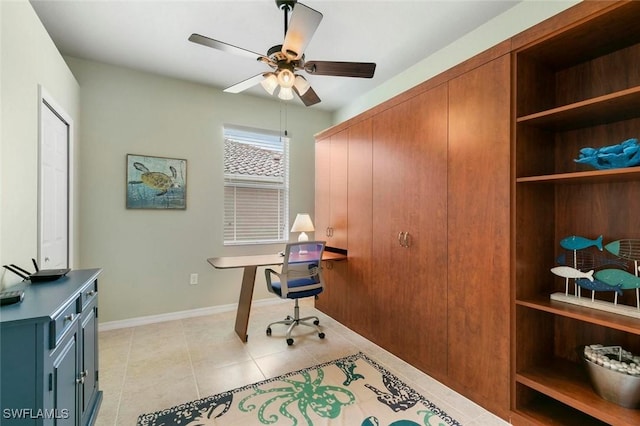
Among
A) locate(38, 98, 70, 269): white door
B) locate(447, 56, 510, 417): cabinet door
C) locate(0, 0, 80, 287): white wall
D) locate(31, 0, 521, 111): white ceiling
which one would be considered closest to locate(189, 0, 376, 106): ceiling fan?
locate(31, 0, 521, 111): white ceiling

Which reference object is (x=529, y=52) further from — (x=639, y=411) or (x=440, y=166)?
(x=639, y=411)

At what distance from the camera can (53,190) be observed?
2.26m

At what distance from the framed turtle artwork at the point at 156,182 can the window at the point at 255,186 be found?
54 cm

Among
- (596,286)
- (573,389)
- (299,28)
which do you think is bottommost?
(573,389)

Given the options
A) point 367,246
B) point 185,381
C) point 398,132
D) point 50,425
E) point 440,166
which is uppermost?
point 398,132

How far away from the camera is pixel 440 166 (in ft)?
6.91

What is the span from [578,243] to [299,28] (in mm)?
2057

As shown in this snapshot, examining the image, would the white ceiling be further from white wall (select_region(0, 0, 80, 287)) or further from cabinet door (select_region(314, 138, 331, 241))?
→ cabinet door (select_region(314, 138, 331, 241))

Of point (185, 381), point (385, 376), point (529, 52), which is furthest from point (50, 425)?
point (529, 52)

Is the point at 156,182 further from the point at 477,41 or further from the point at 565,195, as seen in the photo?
the point at 565,195

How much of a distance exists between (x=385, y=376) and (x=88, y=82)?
398 centimetres

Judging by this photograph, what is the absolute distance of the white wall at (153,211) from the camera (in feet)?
9.81

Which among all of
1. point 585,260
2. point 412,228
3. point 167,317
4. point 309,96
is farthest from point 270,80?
point 167,317

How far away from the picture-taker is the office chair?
107 inches
